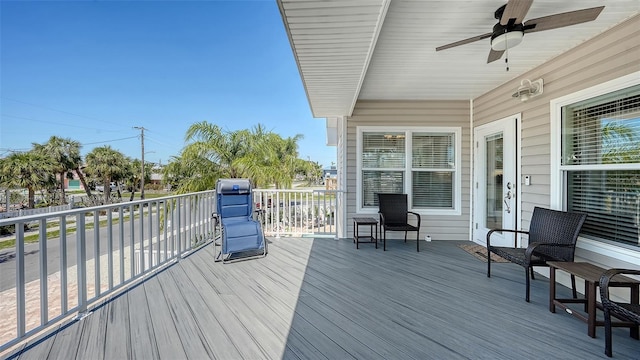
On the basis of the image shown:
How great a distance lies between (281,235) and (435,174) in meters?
3.14

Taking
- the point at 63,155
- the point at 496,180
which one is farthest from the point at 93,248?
the point at 63,155

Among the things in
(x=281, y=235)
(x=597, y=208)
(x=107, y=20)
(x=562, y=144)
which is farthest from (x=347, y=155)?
(x=107, y=20)

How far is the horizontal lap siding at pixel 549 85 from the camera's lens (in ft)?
8.16

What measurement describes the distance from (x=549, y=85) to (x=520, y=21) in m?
1.63

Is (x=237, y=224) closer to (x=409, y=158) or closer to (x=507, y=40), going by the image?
(x=409, y=158)

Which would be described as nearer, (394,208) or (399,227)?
(399,227)

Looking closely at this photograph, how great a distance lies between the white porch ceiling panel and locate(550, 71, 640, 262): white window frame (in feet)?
7.54

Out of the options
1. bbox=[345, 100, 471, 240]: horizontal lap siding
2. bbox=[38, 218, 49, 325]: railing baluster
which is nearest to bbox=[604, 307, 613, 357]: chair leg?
bbox=[345, 100, 471, 240]: horizontal lap siding

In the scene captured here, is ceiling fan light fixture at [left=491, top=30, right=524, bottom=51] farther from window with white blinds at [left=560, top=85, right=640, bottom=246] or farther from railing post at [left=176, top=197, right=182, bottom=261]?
railing post at [left=176, top=197, right=182, bottom=261]

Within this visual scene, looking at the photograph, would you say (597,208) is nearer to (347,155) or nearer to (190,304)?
(347,155)

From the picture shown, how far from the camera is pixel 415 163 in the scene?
504 cm

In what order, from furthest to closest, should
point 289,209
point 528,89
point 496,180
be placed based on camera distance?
point 289,209, point 496,180, point 528,89

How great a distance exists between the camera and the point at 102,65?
26531mm

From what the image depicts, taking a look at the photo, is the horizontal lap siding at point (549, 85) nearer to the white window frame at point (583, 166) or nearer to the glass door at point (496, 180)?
the white window frame at point (583, 166)
